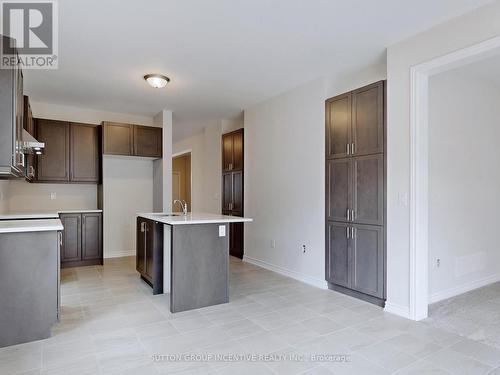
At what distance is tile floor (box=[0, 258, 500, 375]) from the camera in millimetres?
2221

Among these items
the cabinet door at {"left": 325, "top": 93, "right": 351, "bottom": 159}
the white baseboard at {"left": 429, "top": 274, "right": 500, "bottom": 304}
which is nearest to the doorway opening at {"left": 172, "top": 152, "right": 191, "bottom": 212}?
the cabinet door at {"left": 325, "top": 93, "right": 351, "bottom": 159}

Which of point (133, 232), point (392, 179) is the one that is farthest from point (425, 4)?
point (133, 232)

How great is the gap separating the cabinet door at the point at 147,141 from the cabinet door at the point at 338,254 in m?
3.41

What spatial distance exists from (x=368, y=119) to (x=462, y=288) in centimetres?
237

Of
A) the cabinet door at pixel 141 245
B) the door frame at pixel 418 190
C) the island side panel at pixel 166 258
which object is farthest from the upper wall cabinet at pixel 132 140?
the door frame at pixel 418 190

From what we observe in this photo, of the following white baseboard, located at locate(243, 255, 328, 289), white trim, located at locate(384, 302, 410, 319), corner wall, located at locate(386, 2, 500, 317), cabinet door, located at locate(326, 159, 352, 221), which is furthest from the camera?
white baseboard, located at locate(243, 255, 328, 289)

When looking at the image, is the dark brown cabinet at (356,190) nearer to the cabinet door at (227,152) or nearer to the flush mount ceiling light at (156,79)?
the flush mount ceiling light at (156,79)

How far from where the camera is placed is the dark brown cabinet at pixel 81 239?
5078mm

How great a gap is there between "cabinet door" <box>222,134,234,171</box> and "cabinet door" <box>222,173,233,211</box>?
0.16 metres

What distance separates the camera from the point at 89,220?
5234 mm

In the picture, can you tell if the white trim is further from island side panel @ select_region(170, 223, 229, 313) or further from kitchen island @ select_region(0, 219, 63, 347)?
kitchen island @ select_region(0, 219, 63, 347)

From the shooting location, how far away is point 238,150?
6059mm

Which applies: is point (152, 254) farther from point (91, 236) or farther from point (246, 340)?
point (91, 236)

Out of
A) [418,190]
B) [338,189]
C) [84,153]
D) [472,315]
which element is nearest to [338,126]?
[338,189]
